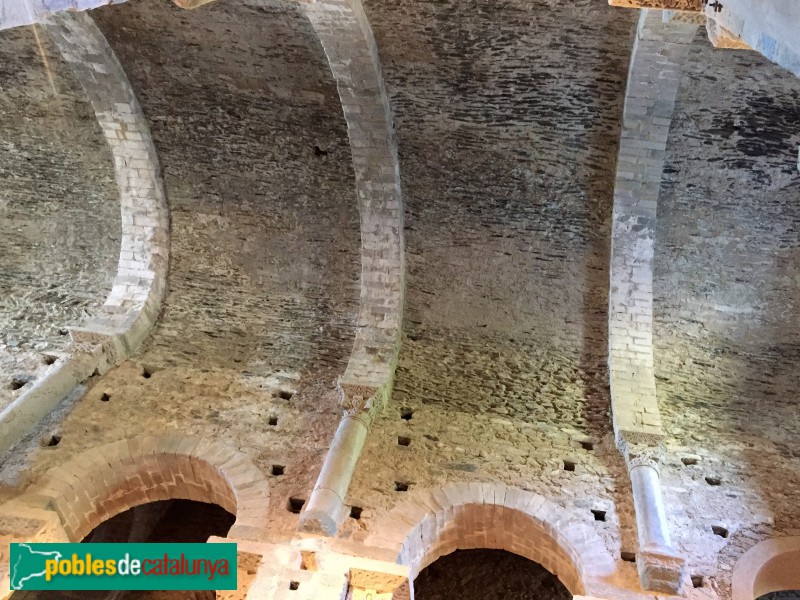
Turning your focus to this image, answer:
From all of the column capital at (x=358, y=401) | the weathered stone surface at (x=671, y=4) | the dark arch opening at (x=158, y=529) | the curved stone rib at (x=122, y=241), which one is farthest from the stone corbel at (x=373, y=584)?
the dark arch opening at (x=158, y=529)

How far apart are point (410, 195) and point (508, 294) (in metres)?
1.55

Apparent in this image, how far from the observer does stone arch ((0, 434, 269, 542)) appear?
18.4 feet

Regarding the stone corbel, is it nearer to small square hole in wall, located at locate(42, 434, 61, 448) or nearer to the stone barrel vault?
the stone barrel vault

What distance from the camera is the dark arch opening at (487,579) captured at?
7781mm

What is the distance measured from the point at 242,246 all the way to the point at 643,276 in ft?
14.7

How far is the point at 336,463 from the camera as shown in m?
5.73

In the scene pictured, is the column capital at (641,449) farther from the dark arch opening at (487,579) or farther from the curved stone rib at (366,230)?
the dark arch opening at (487,579)

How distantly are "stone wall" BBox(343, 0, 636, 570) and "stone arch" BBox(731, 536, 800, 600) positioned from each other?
101cm

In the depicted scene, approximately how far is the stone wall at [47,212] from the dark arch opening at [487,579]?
5.18m

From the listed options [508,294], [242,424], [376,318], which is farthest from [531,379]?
[242,424]

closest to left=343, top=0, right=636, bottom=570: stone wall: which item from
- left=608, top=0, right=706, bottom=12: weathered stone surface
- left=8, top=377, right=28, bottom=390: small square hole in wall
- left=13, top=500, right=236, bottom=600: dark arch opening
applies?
left=608, top=0, right=706, bottom=12: weathered stone surface

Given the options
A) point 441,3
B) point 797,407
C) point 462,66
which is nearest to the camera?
point 441,3

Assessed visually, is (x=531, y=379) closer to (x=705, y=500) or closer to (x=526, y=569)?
(x=705, y=500)

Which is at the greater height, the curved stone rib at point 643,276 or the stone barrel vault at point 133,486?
the curved stone rib at point 643,276
